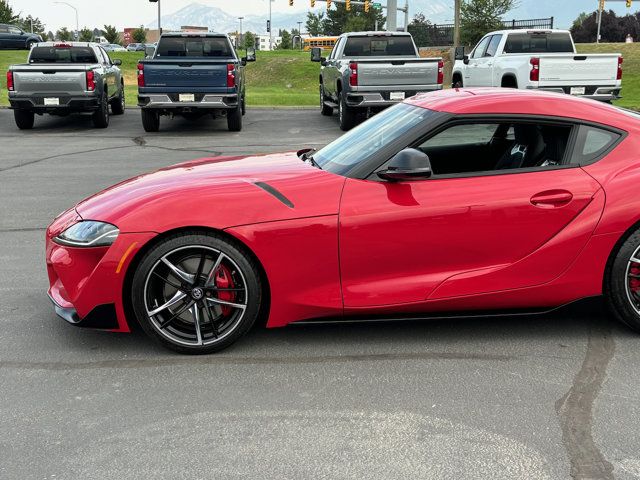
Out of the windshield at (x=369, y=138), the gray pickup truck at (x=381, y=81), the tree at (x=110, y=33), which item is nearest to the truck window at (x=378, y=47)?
the gray pickup truck at (x=381, y=81)

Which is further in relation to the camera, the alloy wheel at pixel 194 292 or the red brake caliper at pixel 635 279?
the red brake caliper at pixel 635 279

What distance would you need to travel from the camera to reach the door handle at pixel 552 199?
4.22 m

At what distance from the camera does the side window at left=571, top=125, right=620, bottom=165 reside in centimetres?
A: 439

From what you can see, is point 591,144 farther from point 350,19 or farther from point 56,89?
point 350,19

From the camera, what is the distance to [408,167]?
161 inches

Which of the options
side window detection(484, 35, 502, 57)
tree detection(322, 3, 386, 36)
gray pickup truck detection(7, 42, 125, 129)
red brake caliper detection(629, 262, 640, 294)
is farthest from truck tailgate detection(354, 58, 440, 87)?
tree detection(322, 3, 386, 36)

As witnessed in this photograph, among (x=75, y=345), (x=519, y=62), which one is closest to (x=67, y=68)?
(x=519, y=62)

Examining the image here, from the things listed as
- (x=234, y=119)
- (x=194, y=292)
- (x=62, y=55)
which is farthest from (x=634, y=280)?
(x=62, y=55)

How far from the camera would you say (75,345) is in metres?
4.40

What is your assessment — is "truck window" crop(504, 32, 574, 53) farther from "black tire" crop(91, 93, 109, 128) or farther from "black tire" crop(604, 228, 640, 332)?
"black tire" crop(604, 228, 640, 332)

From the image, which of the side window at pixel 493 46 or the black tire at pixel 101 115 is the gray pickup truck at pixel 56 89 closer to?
the black tire at pixel 101 115

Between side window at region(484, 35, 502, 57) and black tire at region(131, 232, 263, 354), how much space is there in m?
15.5

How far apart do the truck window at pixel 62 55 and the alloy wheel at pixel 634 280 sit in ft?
53.9

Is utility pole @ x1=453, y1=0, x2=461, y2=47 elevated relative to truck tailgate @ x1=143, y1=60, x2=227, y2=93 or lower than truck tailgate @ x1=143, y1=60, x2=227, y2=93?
elevated
